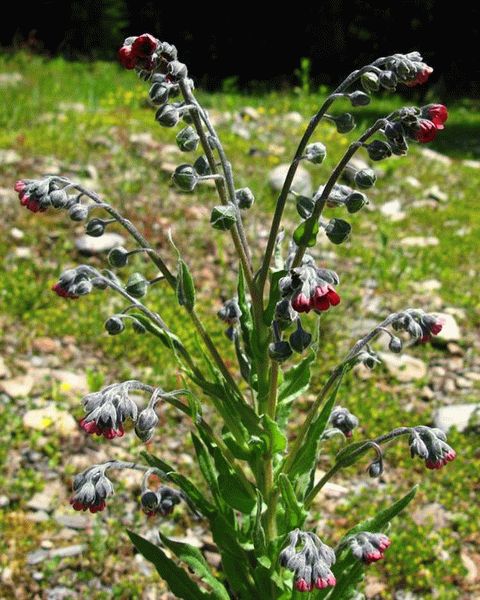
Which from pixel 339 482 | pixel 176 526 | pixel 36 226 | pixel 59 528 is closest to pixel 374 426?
pixel 339 482

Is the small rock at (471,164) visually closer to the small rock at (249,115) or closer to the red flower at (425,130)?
the small rock at (249,115)

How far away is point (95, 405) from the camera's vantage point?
2.28 metres

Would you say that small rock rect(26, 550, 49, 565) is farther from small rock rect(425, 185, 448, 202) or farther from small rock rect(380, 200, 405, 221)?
small rock rect(425, 185, 448, 202)

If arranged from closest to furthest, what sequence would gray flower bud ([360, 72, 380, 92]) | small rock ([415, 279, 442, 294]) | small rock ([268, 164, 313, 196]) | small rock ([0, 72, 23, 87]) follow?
gray flower bud ([360, 72, 380, 92]), small rock ([415, 279, 442, 294]), small rock ([268, 164, 313, 196]), small rock ([0, 72, 23, 87])

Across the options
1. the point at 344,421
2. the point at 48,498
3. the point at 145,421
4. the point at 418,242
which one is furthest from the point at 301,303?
the point at 418,242

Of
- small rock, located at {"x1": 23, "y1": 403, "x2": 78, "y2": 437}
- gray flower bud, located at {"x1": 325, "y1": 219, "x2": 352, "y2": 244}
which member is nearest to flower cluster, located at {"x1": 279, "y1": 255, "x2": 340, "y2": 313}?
gray flower bud, located at {"x1": 325, "y1": 219, "x2": 352, "y2": 244}

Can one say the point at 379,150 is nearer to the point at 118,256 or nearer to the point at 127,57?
the point at 127,57

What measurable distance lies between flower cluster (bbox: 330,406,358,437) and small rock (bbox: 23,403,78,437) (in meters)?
2.04

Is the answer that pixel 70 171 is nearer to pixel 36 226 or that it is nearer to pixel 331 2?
pixel 36 226

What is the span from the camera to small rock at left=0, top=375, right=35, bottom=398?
4781mm

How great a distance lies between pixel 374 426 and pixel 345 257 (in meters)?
2.62

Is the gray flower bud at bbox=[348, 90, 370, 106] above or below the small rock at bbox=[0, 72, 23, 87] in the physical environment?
above

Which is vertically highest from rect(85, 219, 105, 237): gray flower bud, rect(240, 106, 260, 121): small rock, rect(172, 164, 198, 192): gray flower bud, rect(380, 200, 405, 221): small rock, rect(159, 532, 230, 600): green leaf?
rect(172, 164, 198, 192): gray flower bud

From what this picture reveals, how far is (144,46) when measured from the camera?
2080mm
